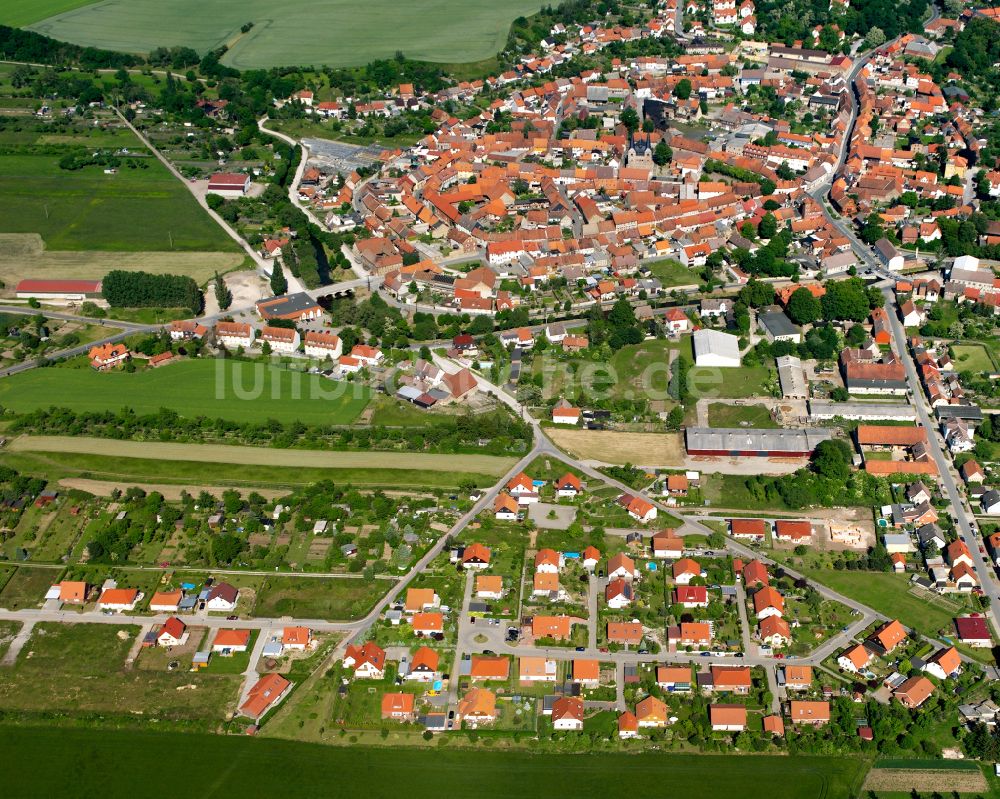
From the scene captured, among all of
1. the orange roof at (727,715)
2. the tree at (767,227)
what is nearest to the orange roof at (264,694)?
the orange roof at (727,715)

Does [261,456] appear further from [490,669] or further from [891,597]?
[891,597]

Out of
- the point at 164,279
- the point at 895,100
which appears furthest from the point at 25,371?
the point at 895,100

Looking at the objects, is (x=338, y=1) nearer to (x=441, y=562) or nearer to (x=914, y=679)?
(x=441, y=562)

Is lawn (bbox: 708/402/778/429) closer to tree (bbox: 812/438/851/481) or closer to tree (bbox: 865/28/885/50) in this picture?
tree (bbox: 812/438/851/481)

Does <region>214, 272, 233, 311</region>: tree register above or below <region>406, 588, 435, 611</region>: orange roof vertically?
above

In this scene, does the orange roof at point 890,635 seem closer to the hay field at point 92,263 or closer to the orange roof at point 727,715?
the orange roof at point 727,715

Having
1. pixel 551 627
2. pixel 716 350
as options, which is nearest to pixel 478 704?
pixel 551 627

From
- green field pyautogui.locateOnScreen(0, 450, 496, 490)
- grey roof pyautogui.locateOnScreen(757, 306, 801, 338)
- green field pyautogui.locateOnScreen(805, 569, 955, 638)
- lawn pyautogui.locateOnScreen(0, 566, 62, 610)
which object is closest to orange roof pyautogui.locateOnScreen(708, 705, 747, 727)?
green field pyautogui.locateOnScreen(805, 569, 955, 638)
